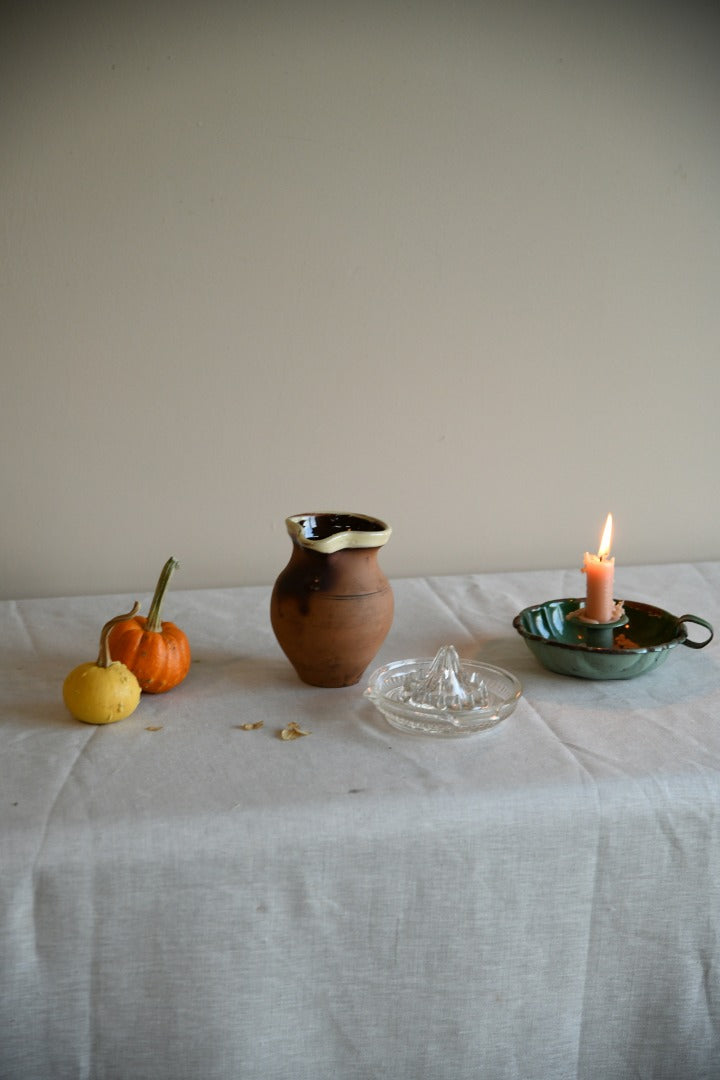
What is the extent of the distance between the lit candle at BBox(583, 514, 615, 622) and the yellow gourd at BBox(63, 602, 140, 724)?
0.50 meters

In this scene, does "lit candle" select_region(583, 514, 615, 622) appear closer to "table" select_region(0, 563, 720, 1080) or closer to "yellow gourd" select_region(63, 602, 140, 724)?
"table" select_region(0, 563, 720, 1080)

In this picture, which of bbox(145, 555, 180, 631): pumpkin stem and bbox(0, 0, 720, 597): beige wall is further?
bbox(0, 0, 720, 597): beige wall

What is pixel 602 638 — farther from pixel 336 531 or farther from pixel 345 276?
pixel 345 276

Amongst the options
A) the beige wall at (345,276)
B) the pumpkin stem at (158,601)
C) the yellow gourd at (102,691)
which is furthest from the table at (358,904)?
the beige wall at (345,276)

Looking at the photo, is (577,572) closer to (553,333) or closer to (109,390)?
(553,333)

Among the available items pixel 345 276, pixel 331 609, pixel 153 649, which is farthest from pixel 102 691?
pixel 345 276

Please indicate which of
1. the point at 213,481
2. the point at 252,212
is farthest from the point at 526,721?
the point at 252,212

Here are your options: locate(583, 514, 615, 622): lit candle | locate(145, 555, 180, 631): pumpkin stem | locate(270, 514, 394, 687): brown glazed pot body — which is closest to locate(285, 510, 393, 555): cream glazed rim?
locate(270, 514, 394, 687): brown glazed pot body

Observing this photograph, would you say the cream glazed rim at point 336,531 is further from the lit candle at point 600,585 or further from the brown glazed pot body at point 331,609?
the lit candle at point 600,585

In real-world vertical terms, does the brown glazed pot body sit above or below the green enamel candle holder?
above

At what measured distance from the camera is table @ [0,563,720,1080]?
2.52 ft

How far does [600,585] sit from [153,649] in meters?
0.48

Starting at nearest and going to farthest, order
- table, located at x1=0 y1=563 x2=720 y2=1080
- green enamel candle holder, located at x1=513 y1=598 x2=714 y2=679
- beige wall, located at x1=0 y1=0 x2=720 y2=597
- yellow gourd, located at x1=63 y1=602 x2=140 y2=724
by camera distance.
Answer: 1. table, located at x1=0 y1=563 x2=720 y2=1080
2. yellow gourd, located at x1=63 y1=602 x2=140 y2=724
3. green enamel candle holder, located at x1=513 y1=598 x2=714 y2=679
4. beige wall, located at x1=0 y1=0 x2=720 y2=597

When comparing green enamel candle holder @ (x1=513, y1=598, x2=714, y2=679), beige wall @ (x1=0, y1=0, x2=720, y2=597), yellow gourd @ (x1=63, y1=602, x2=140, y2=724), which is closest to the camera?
yellow gourd @ (x1=63, y1=602, x2=140, y2=724)
